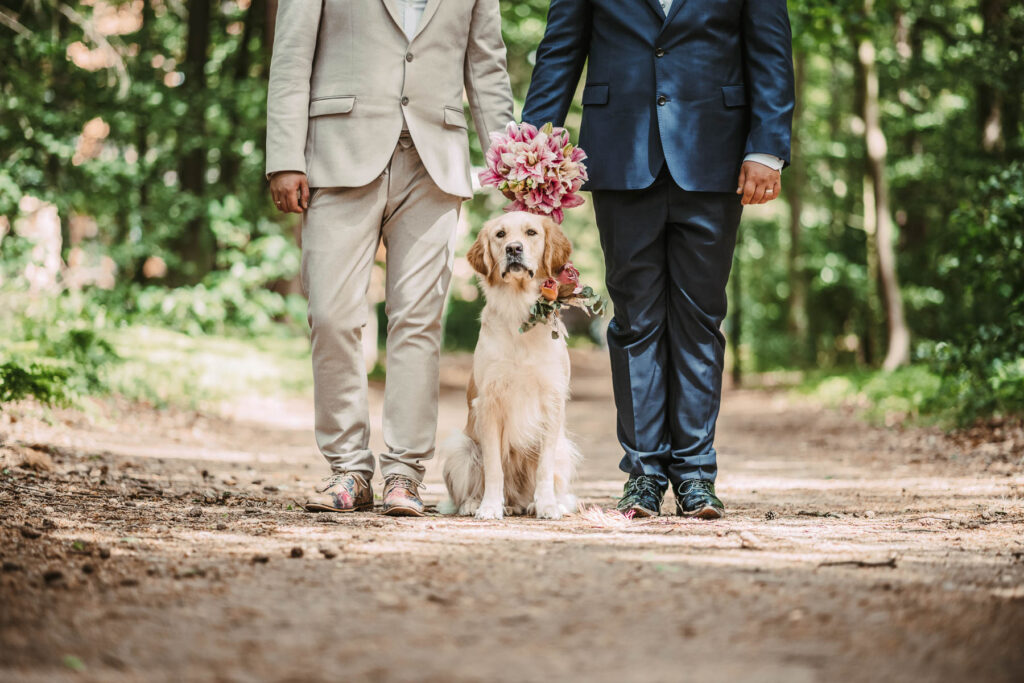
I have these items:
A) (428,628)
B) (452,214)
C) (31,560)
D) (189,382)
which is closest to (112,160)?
(189,382)

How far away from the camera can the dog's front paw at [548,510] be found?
4.16 meters

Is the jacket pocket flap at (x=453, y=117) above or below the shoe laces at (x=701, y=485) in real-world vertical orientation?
above

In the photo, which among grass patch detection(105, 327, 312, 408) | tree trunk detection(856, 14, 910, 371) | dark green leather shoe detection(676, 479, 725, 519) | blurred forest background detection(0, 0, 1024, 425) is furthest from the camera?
tree trunk detection(856, 14, 910, 371)

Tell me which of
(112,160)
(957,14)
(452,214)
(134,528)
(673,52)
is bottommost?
(134,528)

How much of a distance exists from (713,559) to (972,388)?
5.39 metres

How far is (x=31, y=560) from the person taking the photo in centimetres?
292

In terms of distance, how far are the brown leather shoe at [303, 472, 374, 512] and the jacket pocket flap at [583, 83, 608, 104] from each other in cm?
184

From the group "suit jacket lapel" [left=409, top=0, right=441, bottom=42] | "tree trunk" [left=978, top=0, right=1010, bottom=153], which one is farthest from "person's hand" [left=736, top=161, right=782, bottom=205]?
"tree trunk" [left=978, top=0, right=1010, bottom=153]

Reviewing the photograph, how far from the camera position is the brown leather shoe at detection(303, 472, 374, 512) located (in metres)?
4.08

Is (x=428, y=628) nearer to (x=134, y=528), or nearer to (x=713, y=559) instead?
(x=713, y=559)

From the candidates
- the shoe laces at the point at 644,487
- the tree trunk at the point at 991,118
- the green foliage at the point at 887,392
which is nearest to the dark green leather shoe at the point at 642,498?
the shoe laces at the point at 644,487

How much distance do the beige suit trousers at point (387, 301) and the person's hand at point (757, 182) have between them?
125cm

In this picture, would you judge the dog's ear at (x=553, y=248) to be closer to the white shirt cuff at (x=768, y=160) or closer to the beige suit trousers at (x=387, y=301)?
the beige suit trousers at (x=387, y=301)

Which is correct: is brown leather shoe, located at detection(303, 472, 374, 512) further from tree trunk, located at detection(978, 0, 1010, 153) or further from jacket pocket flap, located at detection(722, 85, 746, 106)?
tree trunk, located at detection(978, 0, 1010, 153)
